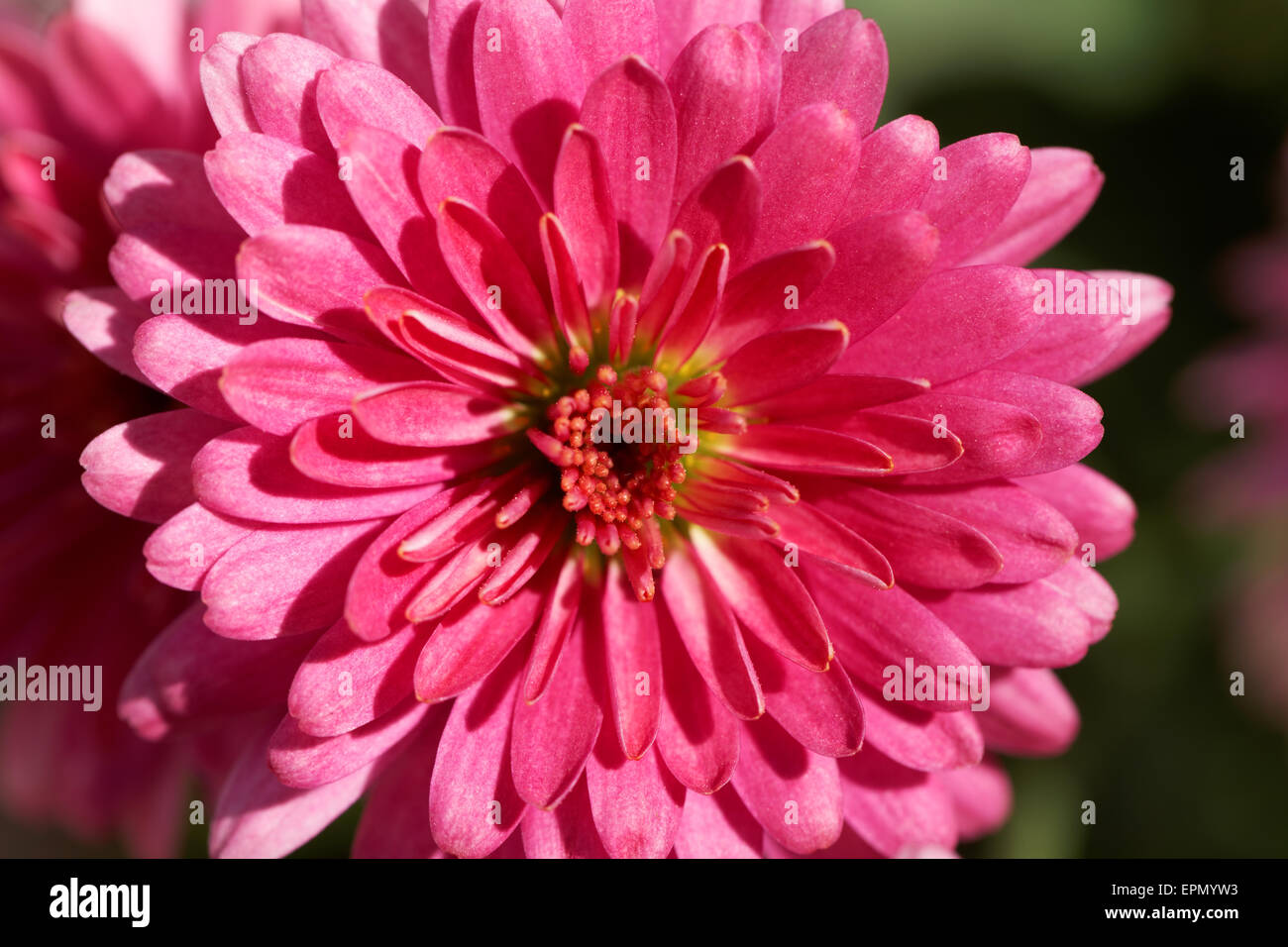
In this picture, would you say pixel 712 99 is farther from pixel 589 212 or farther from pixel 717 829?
pixel 717 829

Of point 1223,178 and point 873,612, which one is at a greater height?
point 1223,178

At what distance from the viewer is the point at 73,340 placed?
1732 mm

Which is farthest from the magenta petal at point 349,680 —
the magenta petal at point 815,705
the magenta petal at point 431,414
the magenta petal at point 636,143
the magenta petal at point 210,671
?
the magenta petal at point 636,143

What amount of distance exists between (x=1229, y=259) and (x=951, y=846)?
191cm

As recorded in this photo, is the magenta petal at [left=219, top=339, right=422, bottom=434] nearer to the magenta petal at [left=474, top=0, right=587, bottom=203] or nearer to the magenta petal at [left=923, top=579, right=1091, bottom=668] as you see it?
the magenta petal at [left=474, top=0, right=587, bottom=203]

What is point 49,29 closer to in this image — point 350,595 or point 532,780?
point 350,595

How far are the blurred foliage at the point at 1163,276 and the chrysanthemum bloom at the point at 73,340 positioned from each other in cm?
150

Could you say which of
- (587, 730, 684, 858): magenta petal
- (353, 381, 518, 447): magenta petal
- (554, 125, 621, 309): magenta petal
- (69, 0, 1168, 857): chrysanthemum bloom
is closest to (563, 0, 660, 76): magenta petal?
(69, 0, 1168, 857): chrysanthemum bloom

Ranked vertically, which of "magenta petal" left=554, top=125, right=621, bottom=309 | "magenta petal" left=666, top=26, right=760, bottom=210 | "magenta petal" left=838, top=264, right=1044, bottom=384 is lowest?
"magenta petal" left=838, top=264, right=1044, bottom=384

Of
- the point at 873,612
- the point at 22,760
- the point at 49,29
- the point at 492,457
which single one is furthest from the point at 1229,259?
the point at 22,760

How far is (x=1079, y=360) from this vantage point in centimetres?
142

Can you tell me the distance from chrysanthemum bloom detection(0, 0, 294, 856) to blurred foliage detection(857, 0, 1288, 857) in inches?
59.2

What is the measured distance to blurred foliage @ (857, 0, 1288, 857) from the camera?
2.37 m

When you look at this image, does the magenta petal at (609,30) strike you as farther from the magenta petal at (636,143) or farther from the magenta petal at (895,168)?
the magenta petal at (895,168)
